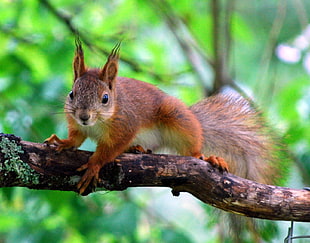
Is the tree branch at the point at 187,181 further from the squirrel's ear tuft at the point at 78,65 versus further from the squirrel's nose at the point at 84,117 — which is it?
the squirrel's ear tuft at the point at 78,65

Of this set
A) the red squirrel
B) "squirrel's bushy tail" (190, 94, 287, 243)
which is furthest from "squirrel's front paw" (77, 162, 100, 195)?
"squirrel's bushy tail" (190, 94, 287, 243)

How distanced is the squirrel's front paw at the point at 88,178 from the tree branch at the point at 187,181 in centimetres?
3

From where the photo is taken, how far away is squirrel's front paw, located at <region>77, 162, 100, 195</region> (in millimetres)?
2428

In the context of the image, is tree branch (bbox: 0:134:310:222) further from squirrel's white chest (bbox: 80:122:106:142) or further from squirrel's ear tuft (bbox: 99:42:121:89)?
squirrel's ear tuft (bbox: 99:42:121:89)

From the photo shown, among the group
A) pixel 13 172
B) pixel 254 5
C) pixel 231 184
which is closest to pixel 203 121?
pixel 231 184

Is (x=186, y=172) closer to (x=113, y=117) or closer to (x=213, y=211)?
(x=113, y=117)

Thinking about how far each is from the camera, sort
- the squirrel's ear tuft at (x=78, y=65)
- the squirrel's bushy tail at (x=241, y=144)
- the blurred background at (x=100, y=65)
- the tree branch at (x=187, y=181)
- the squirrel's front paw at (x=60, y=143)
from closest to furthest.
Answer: the tree branch at (x=187, y=181) < the squirrel's front paw at (x=60, y=143) < the squirrel's ear tuft at (x=78, y=65) < the squirrel's bushy tail at (x=241, y=144) < the blurred background at (x=100, y=65)

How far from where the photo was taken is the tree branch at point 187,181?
2.41 meters

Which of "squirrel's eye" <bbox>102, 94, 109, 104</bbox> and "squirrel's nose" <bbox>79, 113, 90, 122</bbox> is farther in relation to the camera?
"squirrel's eye" <bbox>102, 94, 109, 104</bbox>

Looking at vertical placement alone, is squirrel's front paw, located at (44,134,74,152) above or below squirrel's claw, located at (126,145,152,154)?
below

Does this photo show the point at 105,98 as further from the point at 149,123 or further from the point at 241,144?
the point at 241,144

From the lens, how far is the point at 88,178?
7.99 feet

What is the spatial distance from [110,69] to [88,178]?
2.13ft

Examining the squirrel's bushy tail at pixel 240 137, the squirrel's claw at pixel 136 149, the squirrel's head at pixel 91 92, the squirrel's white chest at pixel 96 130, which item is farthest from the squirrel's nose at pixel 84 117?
the squirrel's bushy tail at pixel 240 137
